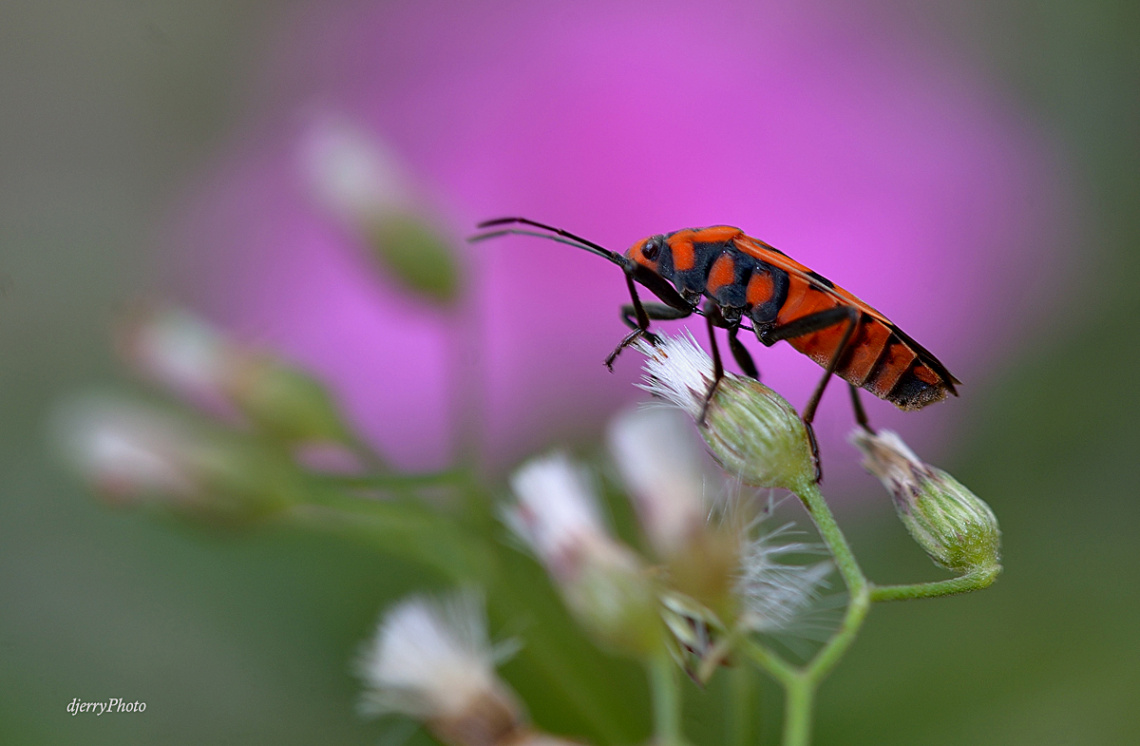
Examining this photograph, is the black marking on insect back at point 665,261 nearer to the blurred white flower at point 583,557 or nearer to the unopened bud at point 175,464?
the blurred white flower at point 583,557

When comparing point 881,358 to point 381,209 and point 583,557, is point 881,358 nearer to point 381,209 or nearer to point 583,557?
point 583,557

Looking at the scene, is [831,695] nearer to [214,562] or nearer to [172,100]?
[214,562]

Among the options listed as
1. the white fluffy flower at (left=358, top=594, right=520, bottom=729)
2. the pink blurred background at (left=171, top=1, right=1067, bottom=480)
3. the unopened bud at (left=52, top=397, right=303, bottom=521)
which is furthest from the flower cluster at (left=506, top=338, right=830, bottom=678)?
the pink blurred background at (left=171, top=1, right=1067, bottom=480)

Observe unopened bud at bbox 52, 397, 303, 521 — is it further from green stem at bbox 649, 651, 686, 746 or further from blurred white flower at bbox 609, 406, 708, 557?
green stem at bbox 649, 651, 686, 746

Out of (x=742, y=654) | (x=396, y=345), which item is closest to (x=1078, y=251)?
(x=396, y=345)

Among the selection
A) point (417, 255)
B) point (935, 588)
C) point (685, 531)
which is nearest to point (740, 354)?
point (685, 531)

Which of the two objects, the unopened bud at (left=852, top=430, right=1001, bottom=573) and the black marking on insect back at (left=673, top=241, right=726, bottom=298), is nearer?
the unopened bud at (left=852, top=430, right=1001, bottom=573)

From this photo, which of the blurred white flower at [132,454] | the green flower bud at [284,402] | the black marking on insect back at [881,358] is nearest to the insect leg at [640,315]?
the black marking on insect back at [881,358]
